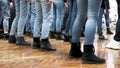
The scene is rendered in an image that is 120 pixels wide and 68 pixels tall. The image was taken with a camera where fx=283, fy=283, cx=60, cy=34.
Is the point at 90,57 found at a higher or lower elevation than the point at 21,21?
lower

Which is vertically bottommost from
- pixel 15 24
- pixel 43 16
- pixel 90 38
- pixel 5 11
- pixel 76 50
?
pixel 76 50

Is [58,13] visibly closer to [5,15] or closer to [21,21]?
[5,15]

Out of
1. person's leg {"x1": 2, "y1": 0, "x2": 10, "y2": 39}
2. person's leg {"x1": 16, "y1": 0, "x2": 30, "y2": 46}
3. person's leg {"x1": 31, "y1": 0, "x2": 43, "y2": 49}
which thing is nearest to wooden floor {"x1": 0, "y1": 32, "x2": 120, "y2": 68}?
person's leg {"x1": 31, "y1": 0, "x2": 43, "y2": 49}

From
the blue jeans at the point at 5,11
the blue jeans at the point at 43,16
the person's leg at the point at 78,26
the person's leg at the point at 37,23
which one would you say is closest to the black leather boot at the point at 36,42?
the person's leg at the point at 37,23

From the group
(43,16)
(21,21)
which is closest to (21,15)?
(21,21)

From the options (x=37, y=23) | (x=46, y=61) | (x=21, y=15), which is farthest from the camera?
(x=21, y=15)

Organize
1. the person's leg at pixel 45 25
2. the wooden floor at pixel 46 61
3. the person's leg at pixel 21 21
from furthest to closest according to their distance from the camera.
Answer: the person's leg at pixel 21 21 < the person's leg at pixel 45 25 < the wooden floor at pixel 46 61

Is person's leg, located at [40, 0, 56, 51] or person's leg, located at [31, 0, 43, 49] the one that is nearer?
person's leg, located at [40, 0, 56, 51]

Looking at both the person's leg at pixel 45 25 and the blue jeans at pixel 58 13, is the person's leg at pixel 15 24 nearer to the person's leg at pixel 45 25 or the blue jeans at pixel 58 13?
the person's leg at pixel 45 25

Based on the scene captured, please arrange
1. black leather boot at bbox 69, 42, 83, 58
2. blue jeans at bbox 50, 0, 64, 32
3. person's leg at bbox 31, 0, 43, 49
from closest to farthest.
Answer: black leather boot at bbox 69, 42, 83, 58 < person's leg at bbox 31, 0, 43, 49 < blue jeans at bbox 50, 0, 64, 32

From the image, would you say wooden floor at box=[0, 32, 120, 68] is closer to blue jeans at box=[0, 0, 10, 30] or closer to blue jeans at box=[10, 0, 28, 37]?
blue jeans at box=[10, 0, 28, 37]

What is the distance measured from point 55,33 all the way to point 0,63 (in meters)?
3.39

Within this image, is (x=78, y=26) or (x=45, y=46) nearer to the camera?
(x=78, y=26)

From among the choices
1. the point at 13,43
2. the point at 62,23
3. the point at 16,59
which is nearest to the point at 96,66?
the point at 16,59
